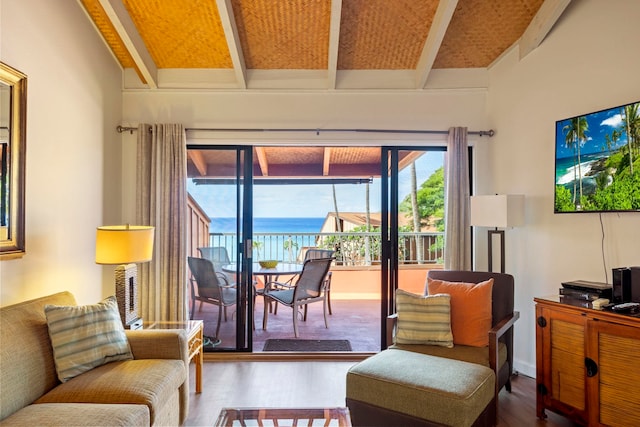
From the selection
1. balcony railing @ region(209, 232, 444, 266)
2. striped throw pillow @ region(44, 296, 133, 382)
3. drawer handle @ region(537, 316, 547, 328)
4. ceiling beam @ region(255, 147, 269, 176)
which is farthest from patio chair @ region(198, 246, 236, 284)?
drawer handle @ region(537, 316, 547, 328)

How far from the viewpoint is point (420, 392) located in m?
1.93

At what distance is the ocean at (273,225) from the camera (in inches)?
142

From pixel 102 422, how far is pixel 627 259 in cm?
311

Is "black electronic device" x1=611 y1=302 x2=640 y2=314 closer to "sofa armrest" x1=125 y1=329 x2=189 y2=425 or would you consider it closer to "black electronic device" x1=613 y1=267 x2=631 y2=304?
"black electronic device" x1=613 y1=267 x2=631 y2=304

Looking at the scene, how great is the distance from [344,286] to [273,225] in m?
2.25

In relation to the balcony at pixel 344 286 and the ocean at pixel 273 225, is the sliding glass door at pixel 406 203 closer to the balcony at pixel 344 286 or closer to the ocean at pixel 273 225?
the balcony at pixel 344 286

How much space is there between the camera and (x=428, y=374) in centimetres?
206

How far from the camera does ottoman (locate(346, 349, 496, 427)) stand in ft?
6.15

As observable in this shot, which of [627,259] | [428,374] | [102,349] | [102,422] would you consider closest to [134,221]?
[102,349]

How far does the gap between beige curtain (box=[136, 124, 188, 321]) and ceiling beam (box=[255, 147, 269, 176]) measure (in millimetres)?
2174

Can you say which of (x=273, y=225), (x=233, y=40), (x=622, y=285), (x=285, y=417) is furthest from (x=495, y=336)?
(x=273, y=225)

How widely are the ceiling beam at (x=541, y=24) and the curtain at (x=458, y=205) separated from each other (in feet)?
2.68

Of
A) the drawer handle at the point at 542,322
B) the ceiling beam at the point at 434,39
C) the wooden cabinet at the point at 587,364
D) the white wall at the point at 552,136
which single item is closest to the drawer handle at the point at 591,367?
the wooden cabinet at the point at 587,364

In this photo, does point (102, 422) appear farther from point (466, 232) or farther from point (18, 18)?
point (466, 232)
